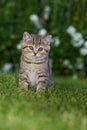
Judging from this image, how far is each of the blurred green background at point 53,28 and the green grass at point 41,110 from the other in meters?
6.77

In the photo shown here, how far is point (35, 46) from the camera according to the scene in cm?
838

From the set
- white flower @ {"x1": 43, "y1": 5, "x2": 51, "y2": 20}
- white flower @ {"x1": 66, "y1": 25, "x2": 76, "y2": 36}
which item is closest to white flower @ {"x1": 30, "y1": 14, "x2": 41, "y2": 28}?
white flower @ {"x1": 43, "y1": 5, "x2": 51, "y2": 20}

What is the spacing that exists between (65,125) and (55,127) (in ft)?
0.47

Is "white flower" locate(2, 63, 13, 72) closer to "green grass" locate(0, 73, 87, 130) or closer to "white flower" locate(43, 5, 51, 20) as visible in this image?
"white flower" locate(43, 5, 51, 20)

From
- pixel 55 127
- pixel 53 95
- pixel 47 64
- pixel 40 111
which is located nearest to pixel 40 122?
pixel 55 127

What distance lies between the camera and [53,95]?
8.14 m

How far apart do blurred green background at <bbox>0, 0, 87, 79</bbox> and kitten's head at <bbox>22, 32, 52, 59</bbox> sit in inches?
257

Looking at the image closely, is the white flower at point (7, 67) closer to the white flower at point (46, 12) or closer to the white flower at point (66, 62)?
the white flower at point (66, 62)

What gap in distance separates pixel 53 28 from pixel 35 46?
7405 millimetres

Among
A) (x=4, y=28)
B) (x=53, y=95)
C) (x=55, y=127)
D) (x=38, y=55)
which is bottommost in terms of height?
(x=55, y=127)

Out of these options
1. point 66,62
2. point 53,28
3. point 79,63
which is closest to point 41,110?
point 66,62

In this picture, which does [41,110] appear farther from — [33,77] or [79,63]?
[79,63]

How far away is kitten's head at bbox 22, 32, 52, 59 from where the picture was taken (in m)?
8.39

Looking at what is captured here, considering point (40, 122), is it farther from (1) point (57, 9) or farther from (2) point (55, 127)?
(1) point (57, 9)
